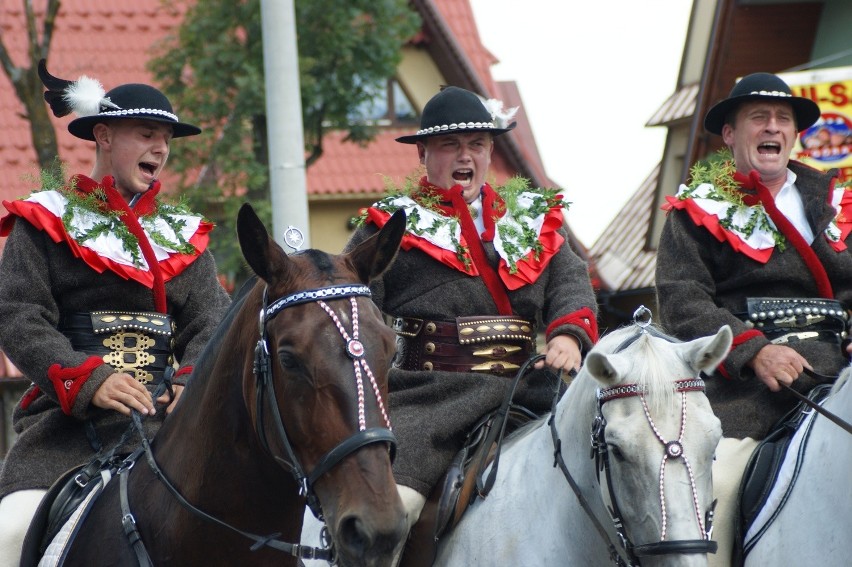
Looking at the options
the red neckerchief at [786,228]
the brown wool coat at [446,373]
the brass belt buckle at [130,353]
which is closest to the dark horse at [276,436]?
the brass belt buckle at [130,353]

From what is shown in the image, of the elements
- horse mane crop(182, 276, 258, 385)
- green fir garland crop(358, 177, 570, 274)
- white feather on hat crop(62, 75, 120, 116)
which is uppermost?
white feather on hat crop(62, 75, 120, 116)

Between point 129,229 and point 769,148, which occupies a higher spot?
point 769,148

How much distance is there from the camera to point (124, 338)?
5.24m

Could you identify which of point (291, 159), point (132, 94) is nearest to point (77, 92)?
point (132, 94)

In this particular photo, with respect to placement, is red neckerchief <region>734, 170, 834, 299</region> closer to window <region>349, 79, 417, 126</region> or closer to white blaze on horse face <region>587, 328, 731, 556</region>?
white blaze on horse face <region>587, 328, 731, 556</region>

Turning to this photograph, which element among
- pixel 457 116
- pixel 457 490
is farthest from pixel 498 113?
pixel 457 490

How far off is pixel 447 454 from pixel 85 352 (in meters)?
1.62

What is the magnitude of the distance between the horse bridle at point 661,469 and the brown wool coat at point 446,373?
2.64 feet

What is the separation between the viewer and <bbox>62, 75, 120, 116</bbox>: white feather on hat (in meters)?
5.39

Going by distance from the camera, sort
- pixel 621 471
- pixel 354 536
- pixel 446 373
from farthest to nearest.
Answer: pixel 446 373, pixel 621 471, pixel 354 536

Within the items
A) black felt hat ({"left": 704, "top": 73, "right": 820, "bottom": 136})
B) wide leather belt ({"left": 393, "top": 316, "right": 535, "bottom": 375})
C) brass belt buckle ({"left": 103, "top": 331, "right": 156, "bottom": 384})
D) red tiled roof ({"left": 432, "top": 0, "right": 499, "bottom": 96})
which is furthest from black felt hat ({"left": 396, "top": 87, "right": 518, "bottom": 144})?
red tiled roof ({"left": 432, "top": 0, "right": 499, "bottom": 96})

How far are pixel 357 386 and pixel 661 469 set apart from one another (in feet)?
3.68

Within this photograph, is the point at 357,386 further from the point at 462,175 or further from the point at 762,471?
the point at 462,175

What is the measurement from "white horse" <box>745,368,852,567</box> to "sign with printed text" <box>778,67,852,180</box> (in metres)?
→ 8.97
